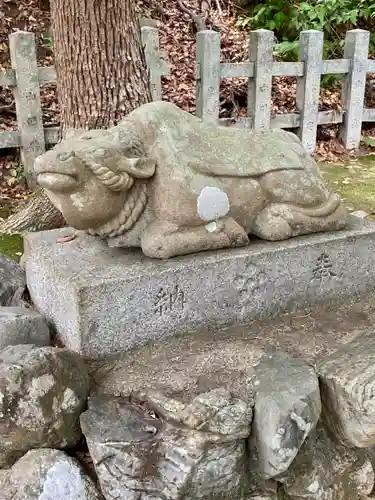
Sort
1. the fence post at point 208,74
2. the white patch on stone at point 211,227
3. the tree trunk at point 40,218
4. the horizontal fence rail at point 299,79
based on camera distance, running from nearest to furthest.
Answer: the white patch on stone at point 211,227, the tree trunk at point 40,218, the fence post at point 208,74, the horizontal fence rail at point 299,79

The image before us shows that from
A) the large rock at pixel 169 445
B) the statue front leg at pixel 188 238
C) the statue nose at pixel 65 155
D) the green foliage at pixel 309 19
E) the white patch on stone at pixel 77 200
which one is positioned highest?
the green foliage at pixel 309 19

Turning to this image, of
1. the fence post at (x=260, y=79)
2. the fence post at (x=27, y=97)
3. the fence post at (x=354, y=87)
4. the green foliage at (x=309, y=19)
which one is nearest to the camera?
the fence post at (x=27, y=97)

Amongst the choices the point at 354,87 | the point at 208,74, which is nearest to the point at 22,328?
the point at 208,74

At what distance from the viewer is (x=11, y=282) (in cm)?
335

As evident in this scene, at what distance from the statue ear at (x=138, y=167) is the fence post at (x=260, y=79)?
14.4 feet

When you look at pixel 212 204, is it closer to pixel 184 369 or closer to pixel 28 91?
pixel 184 369

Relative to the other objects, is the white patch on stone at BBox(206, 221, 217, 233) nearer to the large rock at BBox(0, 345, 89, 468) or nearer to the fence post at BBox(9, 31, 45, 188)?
the large rock at BBox(0, 345, 89, 468)

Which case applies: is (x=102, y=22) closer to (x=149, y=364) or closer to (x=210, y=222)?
(x=210, y=222)

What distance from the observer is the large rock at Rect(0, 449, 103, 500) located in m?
2.43

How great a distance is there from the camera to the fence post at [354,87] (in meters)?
7.38

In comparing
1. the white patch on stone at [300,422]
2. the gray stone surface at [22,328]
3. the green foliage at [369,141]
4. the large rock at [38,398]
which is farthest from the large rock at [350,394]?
the green foliage at [369,141]

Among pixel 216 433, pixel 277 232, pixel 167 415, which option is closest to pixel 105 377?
pixel 167 415

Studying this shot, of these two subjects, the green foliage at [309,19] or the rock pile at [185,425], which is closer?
the rock pile at [185,425]

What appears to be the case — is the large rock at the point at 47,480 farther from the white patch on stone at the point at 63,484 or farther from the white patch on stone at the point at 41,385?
the white patch on stone at the point at 41,385
